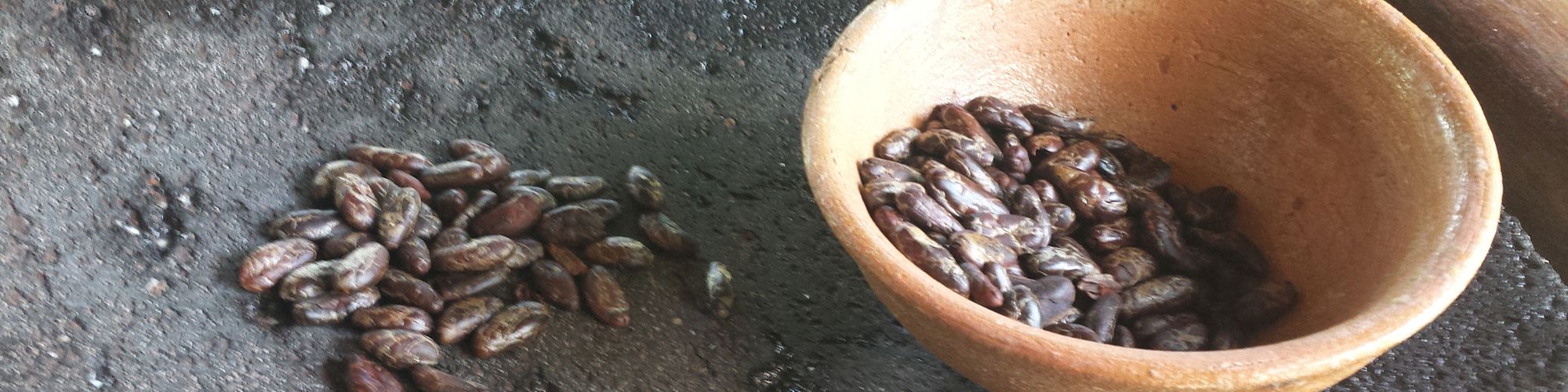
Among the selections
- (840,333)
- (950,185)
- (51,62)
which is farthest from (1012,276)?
(51,62)

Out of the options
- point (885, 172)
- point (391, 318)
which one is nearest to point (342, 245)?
point (391, 318)

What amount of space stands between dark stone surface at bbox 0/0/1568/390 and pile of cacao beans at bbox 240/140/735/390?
37 millimetres

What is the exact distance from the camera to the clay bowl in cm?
A: 105

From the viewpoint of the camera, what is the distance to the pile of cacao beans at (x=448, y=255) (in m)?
1.41

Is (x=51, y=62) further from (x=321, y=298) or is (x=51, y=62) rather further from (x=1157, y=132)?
(x=1157, y=132)

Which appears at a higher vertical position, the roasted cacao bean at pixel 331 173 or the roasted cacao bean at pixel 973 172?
the roasted cacao bean at pixel 973 172

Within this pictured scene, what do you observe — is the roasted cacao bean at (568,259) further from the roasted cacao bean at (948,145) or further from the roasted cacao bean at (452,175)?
the roasted cacao bean at (948,145)

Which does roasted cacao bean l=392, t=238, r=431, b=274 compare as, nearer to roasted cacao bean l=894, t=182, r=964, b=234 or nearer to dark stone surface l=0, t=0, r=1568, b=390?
dark stone surface l=0, t=0, r=1568, b=390

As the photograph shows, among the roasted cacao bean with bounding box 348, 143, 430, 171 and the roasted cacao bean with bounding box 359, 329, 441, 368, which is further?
the roasted cacao bean with bounding box 348, 143, 430, 171

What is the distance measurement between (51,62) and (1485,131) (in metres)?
1.90

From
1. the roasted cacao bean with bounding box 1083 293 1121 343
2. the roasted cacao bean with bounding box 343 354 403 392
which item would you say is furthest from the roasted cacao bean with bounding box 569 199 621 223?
the roasted cacao bean with bounding box 1083 293 1121 343

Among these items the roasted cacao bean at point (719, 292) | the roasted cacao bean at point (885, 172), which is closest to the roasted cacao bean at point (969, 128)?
the roasted cacao bean at point (885, 172)

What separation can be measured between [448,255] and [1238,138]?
1.23m

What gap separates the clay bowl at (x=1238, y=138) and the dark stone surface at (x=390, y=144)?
27 centimetres
